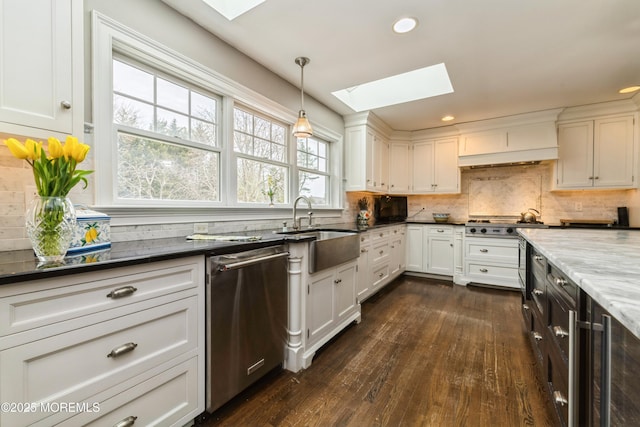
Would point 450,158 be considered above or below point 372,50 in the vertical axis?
below

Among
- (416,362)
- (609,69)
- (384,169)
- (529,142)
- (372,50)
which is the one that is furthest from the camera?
(384,169)

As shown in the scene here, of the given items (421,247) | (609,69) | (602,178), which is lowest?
(421,247)

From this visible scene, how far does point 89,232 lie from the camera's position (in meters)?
1.28

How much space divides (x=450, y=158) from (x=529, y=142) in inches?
41.4

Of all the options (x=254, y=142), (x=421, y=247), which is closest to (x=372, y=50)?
(x=254, y=142)

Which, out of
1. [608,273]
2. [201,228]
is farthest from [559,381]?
[201,228]

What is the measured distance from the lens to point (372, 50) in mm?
2332

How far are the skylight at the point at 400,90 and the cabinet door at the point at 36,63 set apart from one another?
8.35ft

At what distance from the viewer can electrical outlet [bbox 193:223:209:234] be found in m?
2.01

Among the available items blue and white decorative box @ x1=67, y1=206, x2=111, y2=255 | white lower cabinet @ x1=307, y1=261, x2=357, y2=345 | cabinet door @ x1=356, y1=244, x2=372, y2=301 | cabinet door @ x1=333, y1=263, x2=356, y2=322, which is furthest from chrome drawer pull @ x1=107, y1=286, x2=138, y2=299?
cabinet door @ x1=356, y1=244, x2=372, y2=301

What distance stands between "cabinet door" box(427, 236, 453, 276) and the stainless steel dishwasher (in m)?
3.33

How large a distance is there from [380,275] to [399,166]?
211 centimetres

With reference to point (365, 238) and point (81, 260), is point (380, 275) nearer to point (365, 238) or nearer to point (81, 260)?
point (365, 238)

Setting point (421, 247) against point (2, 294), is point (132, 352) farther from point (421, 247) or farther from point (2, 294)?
point (421, 247)
